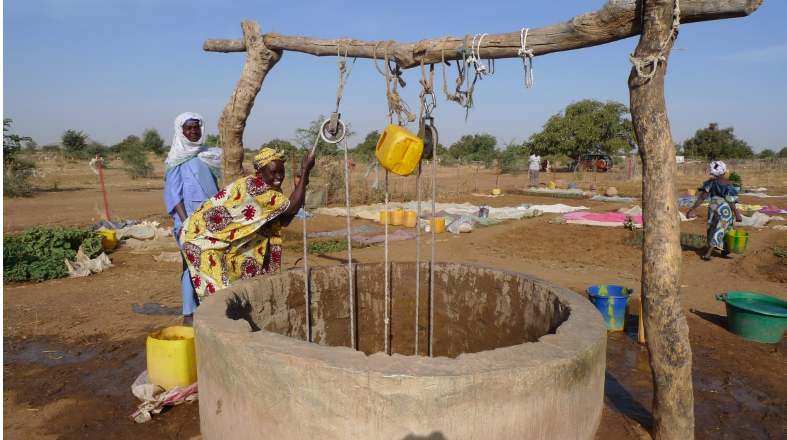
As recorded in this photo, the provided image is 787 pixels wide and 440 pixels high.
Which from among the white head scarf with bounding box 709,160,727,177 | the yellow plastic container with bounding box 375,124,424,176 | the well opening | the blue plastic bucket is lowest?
the blue plastic bucket

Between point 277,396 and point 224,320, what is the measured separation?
520 mm

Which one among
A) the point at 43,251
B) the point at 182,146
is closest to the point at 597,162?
the point at 43,251

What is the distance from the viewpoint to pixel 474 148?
35719 mm

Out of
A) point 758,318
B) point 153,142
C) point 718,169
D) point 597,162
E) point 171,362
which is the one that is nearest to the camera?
point 171,362

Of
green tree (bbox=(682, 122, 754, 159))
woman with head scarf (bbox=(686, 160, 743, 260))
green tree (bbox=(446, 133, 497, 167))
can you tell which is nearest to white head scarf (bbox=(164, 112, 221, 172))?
woman with head scarf (bbox=(686, 160, 743, 260))

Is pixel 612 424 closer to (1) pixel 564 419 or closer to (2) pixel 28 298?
(1) pixel 564 419

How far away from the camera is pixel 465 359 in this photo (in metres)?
1.75

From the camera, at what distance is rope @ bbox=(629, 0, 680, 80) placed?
2.08 meters

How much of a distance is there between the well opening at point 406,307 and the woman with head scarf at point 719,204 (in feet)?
16.0

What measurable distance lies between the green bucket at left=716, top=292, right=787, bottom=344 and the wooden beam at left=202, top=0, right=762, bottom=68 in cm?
297

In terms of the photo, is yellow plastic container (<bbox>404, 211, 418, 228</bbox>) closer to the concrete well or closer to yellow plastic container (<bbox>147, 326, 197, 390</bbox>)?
yellow plastic container (<bbox>147, 326, 197, 390</bbox>)

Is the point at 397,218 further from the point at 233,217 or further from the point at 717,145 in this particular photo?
the point at 717,145

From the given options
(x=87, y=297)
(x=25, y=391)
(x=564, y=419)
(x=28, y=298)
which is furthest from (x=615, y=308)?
(x=28, y=298)

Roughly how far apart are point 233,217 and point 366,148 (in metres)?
24.5
